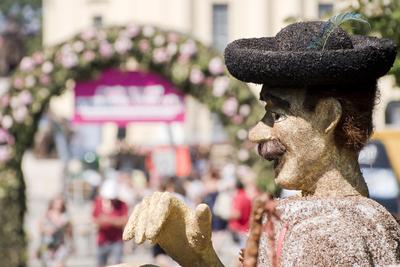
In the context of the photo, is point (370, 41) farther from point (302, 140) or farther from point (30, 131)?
point (30, 131)

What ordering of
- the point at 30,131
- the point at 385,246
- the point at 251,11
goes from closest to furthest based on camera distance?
the point at 385,246 < the point at 30,131 < the point at 251,11

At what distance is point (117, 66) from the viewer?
522 inches

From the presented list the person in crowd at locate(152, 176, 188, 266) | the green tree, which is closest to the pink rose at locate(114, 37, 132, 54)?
the person in crowd at locate(152, 176, 188, 266)

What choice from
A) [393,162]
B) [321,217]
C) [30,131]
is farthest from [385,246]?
[393,162]

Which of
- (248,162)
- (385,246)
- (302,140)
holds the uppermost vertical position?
(302,140)

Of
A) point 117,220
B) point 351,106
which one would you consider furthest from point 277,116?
point 117,220

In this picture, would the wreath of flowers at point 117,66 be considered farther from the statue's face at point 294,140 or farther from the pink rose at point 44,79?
the statue's face at point 294,140

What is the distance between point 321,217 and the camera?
2.92m

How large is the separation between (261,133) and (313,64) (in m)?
0.28

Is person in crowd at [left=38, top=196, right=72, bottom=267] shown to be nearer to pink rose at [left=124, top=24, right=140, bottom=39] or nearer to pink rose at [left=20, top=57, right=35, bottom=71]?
pink rose at [left=20, top=57, right=35, bottom=71]

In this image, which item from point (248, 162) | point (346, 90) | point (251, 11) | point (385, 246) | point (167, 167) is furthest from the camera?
point (251, 11)

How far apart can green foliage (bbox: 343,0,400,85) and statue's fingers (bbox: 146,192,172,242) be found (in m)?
2.84

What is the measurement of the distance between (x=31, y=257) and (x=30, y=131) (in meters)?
1.68

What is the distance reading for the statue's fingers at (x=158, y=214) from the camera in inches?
117
